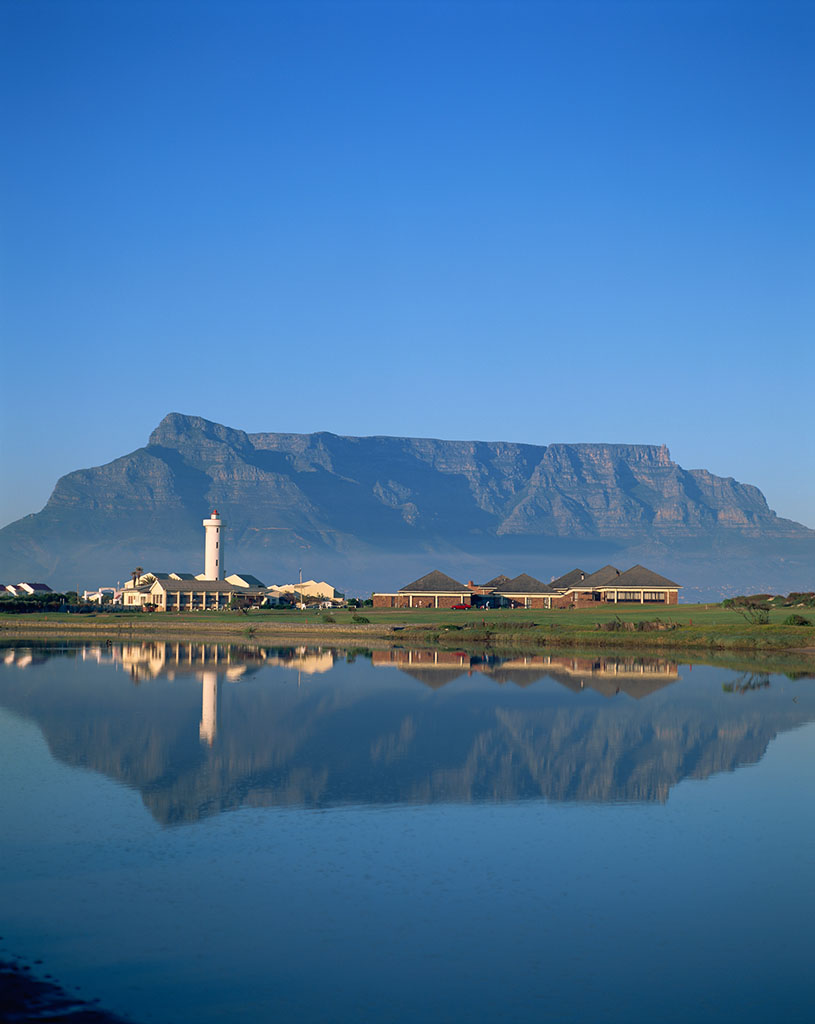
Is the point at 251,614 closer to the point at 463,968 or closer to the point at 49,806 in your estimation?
the point at 49,806

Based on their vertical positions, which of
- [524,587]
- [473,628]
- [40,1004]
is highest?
[524,587]

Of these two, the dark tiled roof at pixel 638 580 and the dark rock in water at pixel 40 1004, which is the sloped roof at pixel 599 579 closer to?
the dark tiled roof at pixel 638 580

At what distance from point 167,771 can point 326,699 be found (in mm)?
19362

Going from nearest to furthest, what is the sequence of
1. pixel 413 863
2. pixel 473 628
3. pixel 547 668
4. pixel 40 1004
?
pixel 40 1004 → pixel 413 863 → pixel 547 668 → pixel 473 628

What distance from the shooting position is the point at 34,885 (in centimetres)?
1881

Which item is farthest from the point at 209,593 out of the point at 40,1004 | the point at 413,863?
the point at 40,1004

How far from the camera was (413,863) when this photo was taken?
20.9m

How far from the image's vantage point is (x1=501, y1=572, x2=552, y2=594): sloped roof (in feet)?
475

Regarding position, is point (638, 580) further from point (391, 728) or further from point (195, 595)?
point (391, 728)

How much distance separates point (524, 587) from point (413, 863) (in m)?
128

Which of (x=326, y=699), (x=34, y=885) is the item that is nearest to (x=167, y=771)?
(x=34, y=885)

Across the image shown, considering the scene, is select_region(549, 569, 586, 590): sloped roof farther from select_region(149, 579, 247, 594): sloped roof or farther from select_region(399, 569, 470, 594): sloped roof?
select_region(149, 579, 247, 594): sloped roof

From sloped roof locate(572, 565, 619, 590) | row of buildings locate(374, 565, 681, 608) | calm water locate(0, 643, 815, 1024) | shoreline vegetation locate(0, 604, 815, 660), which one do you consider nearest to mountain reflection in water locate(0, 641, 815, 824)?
calm water locate(0, 643, 815, 1024)

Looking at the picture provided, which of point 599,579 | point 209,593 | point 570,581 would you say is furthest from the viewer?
point 209,593
